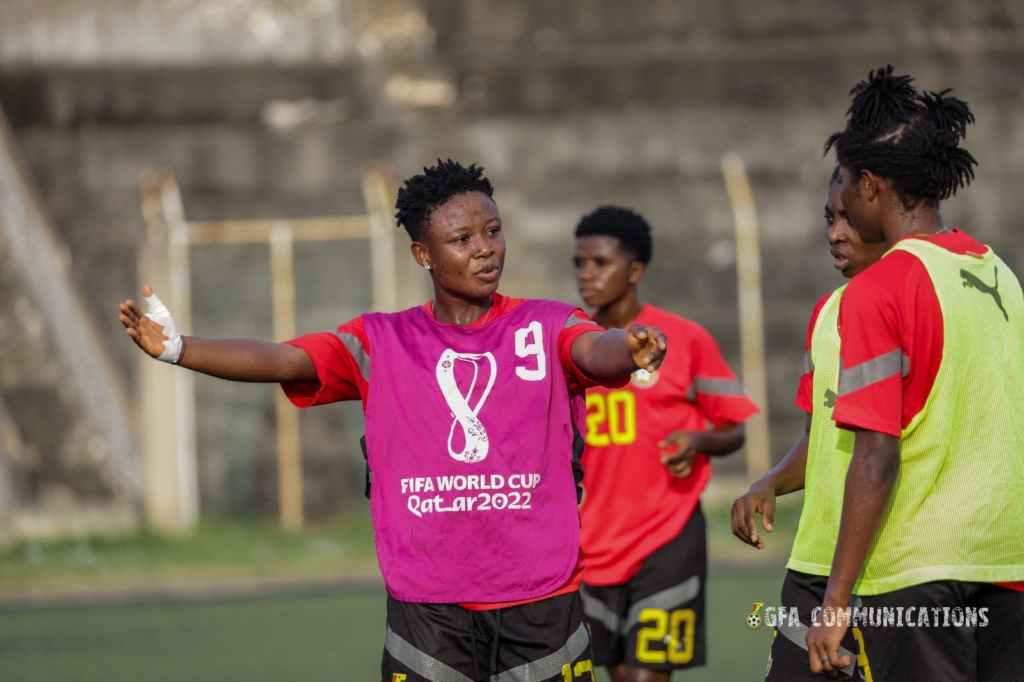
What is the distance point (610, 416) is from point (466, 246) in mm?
2013

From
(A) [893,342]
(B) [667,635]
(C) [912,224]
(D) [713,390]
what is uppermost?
(C) [912,224]

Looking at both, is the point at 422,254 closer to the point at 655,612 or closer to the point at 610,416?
the point at 610,416

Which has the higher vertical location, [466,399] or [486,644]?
[466,399]

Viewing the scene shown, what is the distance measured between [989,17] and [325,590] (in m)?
10.0

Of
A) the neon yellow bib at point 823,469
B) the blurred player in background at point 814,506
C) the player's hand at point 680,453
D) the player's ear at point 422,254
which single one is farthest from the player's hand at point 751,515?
the player's hand at point 680,453

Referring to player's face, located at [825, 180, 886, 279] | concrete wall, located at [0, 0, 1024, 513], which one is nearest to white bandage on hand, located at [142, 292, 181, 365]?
player's face, located at [825, 180, 886, 279]

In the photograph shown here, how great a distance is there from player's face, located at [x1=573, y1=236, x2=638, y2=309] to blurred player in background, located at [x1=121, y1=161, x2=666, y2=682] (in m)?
2.07

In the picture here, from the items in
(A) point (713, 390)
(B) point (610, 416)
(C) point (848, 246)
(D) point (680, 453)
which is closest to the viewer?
(C) point (848, 246)

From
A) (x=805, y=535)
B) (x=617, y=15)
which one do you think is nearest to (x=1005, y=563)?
(x=805, y=535)

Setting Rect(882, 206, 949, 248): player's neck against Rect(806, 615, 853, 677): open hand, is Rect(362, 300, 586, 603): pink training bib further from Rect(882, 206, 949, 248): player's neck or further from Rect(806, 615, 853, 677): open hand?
Rect(882, 206, 949, 248): player's neck

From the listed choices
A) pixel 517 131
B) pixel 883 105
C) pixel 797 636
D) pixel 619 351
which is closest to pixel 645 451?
pixel 797 636

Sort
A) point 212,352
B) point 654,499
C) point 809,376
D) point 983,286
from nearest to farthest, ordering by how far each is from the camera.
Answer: point 983,286, point 212,352, point 809,376, point 654,499

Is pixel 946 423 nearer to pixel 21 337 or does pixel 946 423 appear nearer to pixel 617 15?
pixel 21 337

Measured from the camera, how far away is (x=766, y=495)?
393 cm
